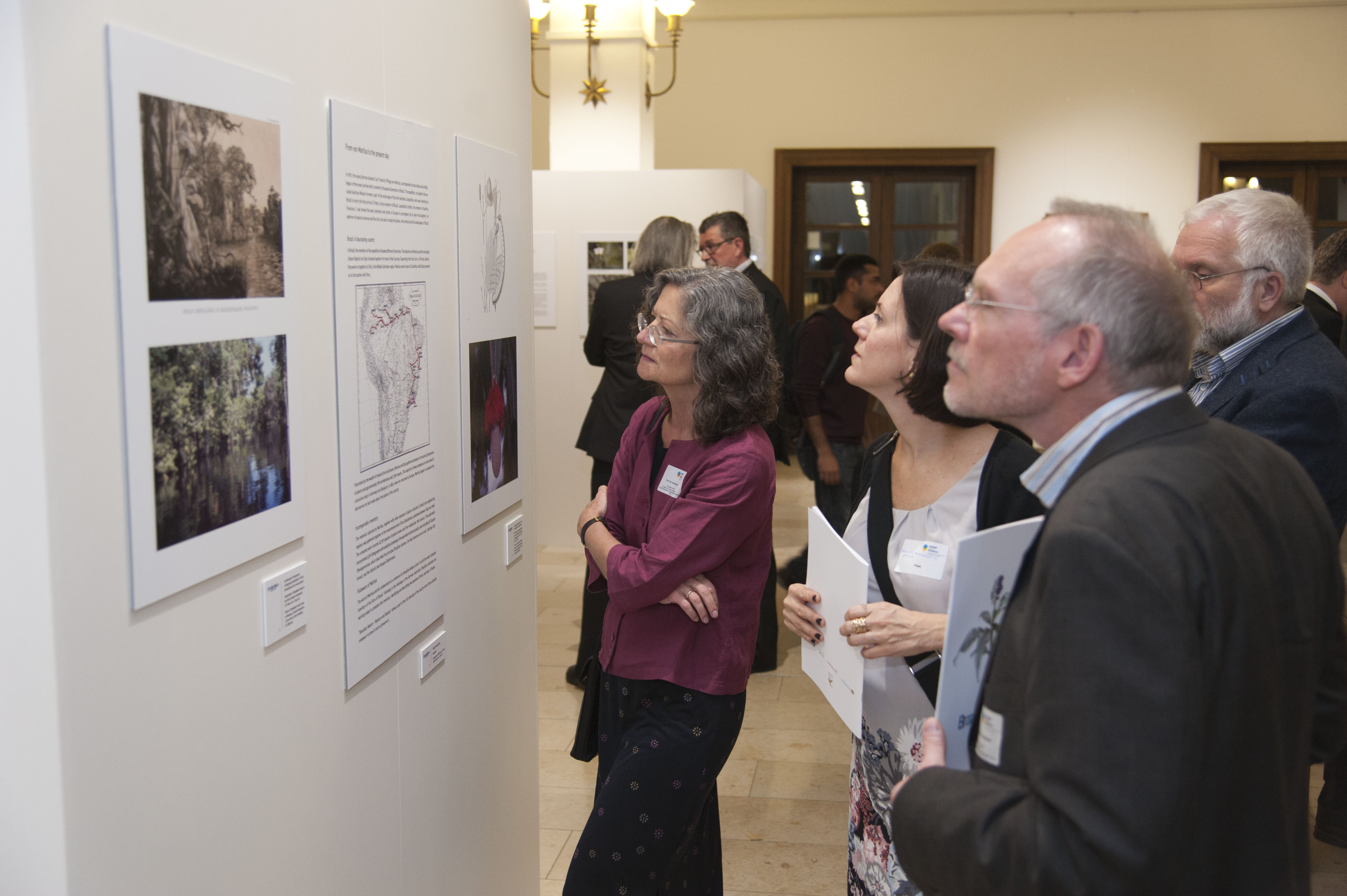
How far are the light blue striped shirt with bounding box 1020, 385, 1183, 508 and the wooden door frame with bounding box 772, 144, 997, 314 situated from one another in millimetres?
9711

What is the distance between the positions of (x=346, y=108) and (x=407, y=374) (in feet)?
1.70

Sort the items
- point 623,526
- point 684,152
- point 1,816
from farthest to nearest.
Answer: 1. point 684,152
2. point 623,526
3. point 1,816

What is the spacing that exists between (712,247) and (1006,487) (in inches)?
131

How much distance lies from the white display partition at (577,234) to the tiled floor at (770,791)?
1.93 m

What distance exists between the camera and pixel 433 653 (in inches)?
88.2

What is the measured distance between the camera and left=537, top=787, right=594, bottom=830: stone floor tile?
363 cm

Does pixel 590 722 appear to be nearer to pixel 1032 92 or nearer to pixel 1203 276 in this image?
pixel 1203 276

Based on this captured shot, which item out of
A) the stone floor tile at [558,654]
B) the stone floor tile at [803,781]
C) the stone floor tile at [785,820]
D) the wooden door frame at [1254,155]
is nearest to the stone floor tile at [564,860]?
the stone floor tile at [785,820]

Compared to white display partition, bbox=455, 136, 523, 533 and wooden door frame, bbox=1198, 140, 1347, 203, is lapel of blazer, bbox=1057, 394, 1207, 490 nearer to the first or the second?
white display partition, bbox=455, 136, 523, 533

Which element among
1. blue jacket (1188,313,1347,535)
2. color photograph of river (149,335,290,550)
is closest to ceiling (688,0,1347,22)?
blue jacket (1188,313,1347,535)

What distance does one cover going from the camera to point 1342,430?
→ 241 cm

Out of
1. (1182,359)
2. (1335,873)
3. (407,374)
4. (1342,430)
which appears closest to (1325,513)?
(1182,359)

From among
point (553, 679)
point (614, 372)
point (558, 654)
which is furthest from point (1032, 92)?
point (553, 679)

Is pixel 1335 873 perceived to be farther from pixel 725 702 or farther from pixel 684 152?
pixel 684 152
